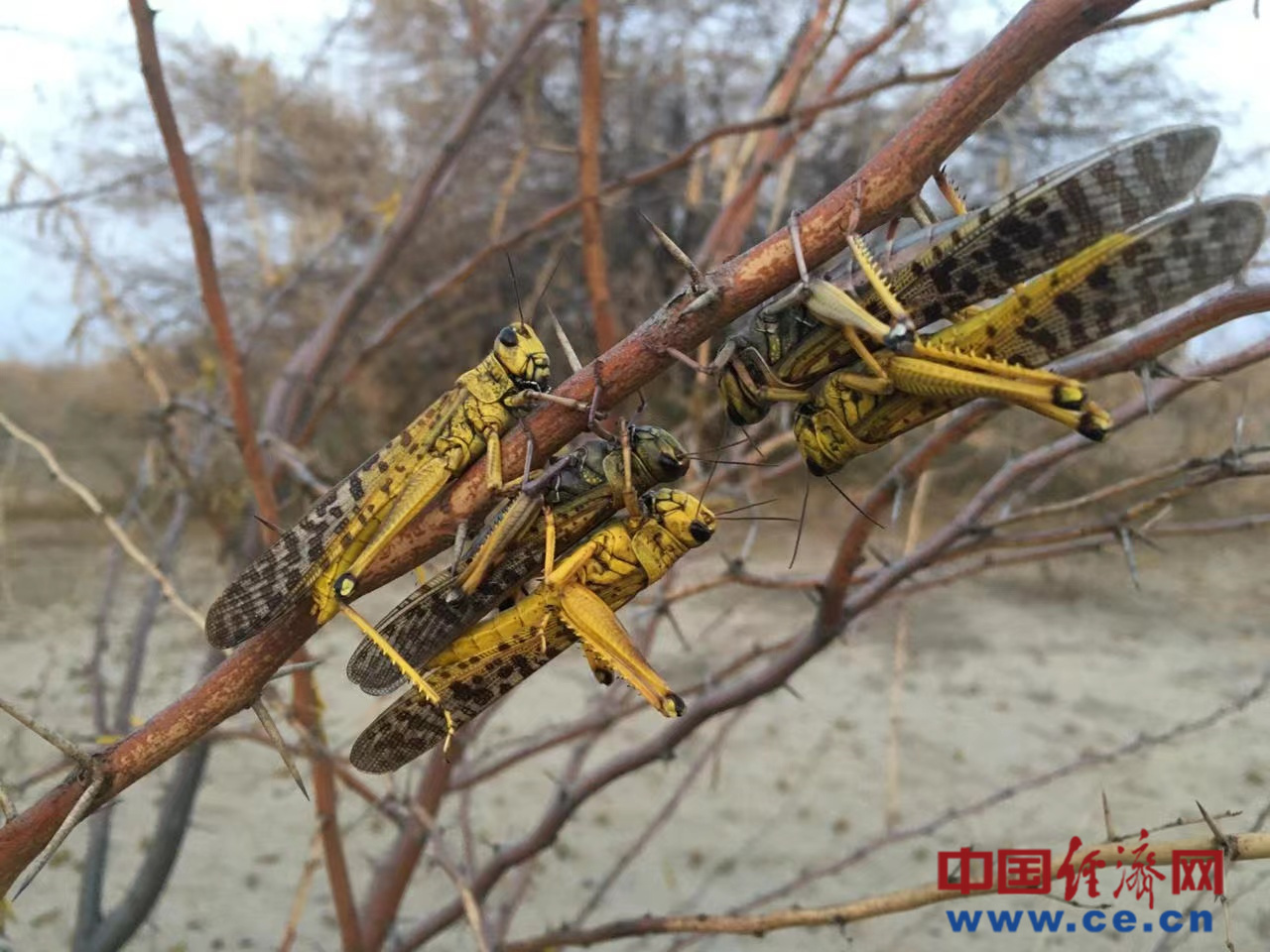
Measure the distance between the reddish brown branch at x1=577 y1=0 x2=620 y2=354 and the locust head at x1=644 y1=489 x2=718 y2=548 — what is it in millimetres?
679

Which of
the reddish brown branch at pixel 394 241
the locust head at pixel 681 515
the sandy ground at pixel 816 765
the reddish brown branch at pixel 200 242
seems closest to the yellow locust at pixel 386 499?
the locust head at pixel 681 515

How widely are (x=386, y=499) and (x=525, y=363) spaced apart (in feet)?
0.58

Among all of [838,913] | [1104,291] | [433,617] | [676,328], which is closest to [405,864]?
[838,913]

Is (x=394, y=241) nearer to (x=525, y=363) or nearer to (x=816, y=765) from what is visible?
(x=525, y=363)

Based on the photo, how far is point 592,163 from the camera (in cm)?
137

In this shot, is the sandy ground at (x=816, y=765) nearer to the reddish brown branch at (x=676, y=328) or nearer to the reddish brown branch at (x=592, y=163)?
the reddish brown branch at (x=592, y=163)

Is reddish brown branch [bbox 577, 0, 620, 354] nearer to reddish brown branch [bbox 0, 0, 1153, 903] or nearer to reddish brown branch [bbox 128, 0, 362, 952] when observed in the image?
reddish brown branch [bbox 128, 0, 362, 952]

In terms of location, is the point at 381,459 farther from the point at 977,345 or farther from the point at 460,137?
the point at 460,137

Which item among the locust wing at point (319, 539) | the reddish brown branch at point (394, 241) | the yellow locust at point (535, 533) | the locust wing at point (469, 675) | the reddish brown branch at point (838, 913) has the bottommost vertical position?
the reddish brown branch at point (838, 913)

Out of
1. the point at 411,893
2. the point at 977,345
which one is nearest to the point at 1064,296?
the point at 977,345

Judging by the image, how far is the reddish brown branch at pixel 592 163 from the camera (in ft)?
4.21

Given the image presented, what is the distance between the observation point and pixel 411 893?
3387 millimetres

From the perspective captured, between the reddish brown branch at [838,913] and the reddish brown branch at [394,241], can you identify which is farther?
the reddish brown branch at [394,241]

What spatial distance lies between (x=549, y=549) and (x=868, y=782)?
3996 millimetres
